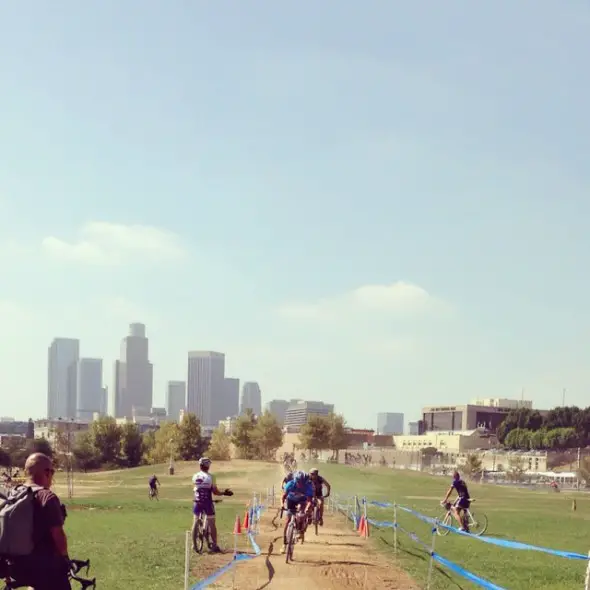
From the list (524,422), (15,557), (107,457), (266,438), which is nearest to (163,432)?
(107,457)

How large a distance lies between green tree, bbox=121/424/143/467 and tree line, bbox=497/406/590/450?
279ft

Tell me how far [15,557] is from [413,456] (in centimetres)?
16103

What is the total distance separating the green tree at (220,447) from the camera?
5117 inches

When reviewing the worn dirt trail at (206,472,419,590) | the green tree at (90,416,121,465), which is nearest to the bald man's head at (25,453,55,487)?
the worn dirt trail at (206,472,419,590)

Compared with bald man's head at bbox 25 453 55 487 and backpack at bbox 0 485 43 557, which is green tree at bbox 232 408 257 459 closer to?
bald man's head at bbox 25 453 55 487

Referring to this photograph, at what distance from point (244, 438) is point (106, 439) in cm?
2528

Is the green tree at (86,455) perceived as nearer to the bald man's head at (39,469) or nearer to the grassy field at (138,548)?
the grassy field at (138,548)

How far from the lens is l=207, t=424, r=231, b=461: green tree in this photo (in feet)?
426

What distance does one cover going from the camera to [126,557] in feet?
61.0

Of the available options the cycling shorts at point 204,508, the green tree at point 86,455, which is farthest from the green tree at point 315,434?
the cycling shorts at point 204,508

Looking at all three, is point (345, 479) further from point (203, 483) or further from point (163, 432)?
point (203, 483)

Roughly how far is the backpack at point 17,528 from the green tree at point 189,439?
123992 millimetres

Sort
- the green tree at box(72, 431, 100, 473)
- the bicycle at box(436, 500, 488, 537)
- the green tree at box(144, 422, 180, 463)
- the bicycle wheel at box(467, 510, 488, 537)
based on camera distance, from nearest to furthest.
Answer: the bicycle at box(436, 500, 488, 537) < the bicycle wheel at box(467, 510, 488, 537) < the green tree at box(144, 422, 180, 463) < the green tree at box(72, 431, 100, 473)

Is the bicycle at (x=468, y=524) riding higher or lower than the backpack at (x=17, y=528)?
lower
